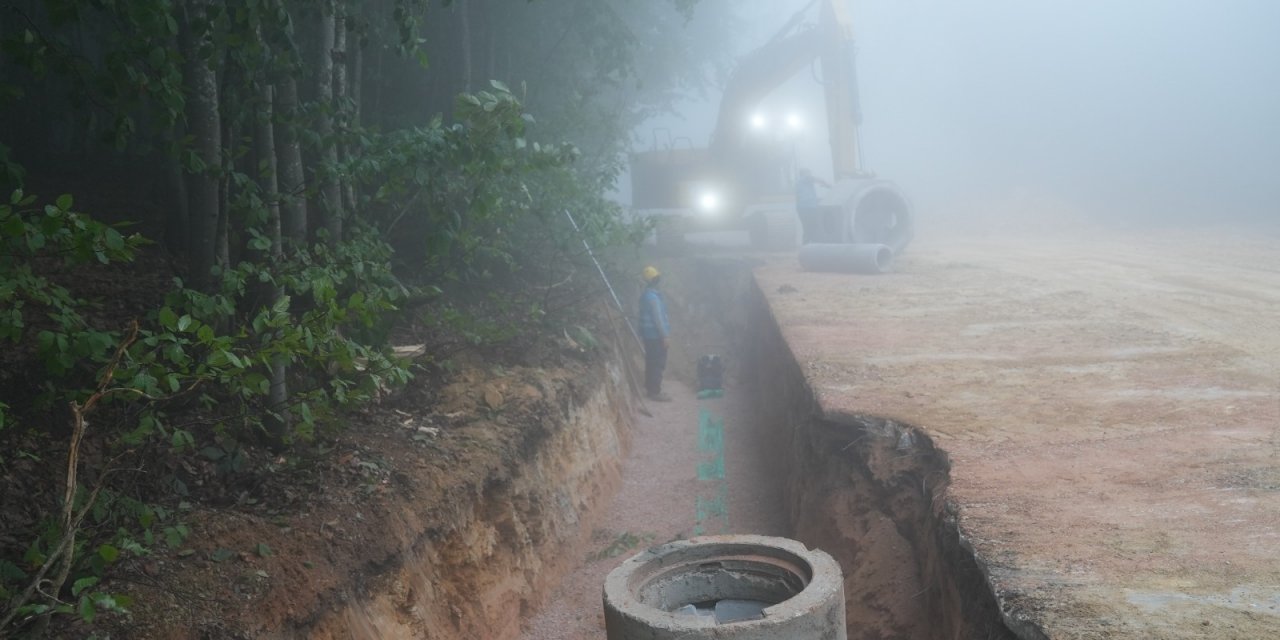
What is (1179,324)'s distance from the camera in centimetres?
985

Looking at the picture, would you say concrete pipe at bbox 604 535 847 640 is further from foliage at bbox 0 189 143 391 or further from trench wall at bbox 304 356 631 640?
foliage at bbox 0 189 143 391

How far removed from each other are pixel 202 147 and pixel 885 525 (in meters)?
4.56

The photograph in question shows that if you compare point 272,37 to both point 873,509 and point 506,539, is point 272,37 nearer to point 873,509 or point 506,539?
point 506,539

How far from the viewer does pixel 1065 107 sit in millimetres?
43656

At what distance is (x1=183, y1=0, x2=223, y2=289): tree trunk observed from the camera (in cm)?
519

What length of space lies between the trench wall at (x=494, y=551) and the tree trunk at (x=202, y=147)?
1909 mm

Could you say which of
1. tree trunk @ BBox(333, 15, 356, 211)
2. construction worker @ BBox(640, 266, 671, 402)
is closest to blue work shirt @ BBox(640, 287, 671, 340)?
construction worker @ BBox(640, 266, 671, 402)

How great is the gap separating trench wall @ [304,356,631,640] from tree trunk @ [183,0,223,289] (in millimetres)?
1909

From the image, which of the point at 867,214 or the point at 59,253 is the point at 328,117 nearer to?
the point at 59,253

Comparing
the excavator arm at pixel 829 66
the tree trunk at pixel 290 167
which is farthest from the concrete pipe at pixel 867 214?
the tree trunk at pixel 290 167

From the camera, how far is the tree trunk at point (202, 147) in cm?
519

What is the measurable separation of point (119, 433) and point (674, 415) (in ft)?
27.0

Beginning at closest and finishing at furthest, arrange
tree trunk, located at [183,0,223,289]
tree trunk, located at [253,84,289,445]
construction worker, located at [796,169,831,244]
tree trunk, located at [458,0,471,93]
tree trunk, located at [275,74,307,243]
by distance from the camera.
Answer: tree trunk, located at [183,0,223,289] → tree trunk, located at [253,84,289,445] → tree trunk, located at [275,74,307,243] → tree trunk, located at [458,0,471,93] → construction worker, located at [796,169,831,244]

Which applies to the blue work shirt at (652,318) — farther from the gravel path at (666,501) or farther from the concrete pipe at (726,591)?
the concrete pipe at (726,591)
